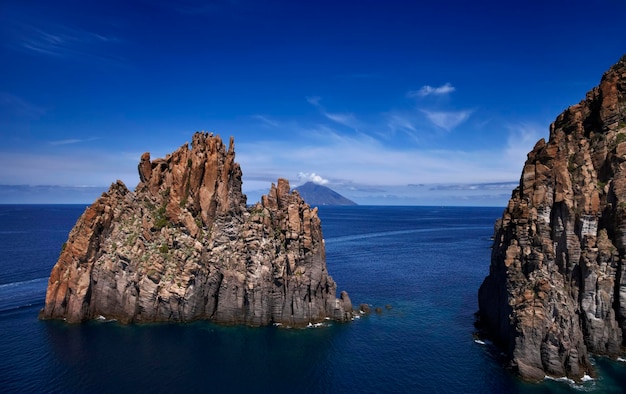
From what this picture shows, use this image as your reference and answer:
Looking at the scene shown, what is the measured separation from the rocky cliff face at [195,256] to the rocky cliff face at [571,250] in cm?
3351

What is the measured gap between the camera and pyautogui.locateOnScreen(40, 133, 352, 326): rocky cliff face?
75.4 metres

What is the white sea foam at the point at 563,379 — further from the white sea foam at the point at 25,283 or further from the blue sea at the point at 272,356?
the white sea foam at the point at 25,283

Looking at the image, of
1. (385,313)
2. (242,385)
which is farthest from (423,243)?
(242,385)

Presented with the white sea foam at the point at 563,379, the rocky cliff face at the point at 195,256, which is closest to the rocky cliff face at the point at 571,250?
the white sea foam at the point at 563,379

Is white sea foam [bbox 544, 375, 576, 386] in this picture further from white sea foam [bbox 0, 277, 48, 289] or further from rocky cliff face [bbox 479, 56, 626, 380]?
white sea foam [bbox 0, 277, 48, 289]

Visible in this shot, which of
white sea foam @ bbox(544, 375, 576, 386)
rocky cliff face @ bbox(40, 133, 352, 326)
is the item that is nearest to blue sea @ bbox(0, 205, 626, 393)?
white sea foam @ bbox(544, 375, 576, 386)

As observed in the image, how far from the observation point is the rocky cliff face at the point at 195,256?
247 ft

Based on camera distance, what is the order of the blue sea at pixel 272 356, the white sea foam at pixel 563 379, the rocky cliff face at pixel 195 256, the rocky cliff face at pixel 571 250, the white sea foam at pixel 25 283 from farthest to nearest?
the white sea foam at pixel 25 283
the rocky cliff face at pixel 195 256
the rocky cliff face at pixel 571 250
the blue sea at pixel 272 356
the white sea foam at pixel 563 379

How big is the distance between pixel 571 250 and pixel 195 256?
66450mm

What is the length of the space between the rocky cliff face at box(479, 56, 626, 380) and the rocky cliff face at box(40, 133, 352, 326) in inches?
1319

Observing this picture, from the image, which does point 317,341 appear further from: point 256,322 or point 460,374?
point 460,374

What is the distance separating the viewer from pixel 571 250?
59969 mm

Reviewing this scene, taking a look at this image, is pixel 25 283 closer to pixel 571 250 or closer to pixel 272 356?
pixel 272 356

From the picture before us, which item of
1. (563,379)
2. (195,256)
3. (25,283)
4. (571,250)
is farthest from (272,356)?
(25,283)
